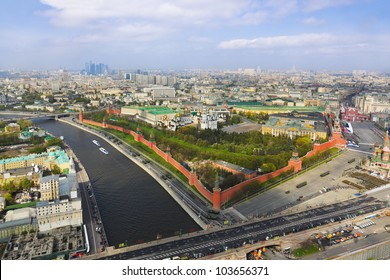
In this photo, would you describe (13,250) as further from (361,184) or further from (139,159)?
(361,184)

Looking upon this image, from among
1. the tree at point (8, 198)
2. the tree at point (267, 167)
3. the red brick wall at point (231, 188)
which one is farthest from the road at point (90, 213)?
the tree at point (267, 167)

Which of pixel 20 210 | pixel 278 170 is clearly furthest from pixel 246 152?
pixel 20 210

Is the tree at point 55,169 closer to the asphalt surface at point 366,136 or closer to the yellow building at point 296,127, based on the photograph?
the yellow building at point 296,127

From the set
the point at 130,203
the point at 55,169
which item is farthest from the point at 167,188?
the point at 55,169

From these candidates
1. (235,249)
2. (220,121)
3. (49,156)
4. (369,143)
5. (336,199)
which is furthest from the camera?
(220,121)

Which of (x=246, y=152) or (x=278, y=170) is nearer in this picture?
(x=278, y=170)

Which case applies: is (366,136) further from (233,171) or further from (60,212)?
(60,212)

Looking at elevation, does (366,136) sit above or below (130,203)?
above

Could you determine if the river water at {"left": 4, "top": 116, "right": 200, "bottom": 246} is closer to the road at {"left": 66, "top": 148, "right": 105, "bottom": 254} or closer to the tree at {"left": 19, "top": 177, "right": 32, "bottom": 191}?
the road at {"left": 66, "top": 148, "right": 105, "bottom": 254}
